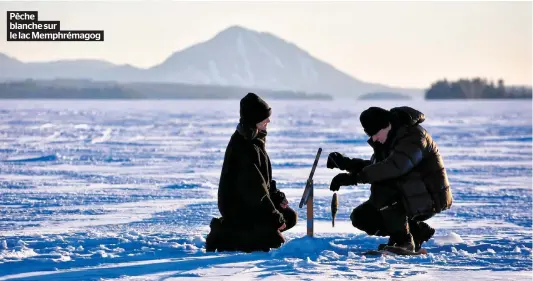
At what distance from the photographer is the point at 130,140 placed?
66.4 ft

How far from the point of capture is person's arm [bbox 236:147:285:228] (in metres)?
5.61

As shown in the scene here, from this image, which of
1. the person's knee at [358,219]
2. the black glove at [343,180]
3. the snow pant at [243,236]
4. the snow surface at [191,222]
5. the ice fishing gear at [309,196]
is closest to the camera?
the snow surface at [191,222]

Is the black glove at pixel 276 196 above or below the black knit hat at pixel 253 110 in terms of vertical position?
below

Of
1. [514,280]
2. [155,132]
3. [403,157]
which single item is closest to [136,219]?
[403,157]

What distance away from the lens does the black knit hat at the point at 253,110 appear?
18.0ft

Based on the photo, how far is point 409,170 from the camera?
552 cm

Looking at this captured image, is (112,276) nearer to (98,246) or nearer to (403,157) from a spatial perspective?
(98,246)

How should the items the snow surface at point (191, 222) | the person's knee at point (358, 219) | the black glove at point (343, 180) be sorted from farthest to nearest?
1. the person's knee at point (358, 219)
2. the black glove at point (343, 180)
3. the snow surface at point (191, 222)

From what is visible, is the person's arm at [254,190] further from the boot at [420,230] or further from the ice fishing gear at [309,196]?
the boot at [420,230]

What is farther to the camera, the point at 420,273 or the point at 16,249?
the point at 16,249

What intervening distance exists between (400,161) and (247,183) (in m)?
0.92

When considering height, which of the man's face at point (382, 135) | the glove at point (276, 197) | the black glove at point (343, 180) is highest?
the man's face at point (382, 135)

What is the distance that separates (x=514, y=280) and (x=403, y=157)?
92 cm

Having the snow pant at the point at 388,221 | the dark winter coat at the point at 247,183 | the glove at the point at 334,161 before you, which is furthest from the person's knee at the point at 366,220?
the dark winter coat at the point at 247,183
